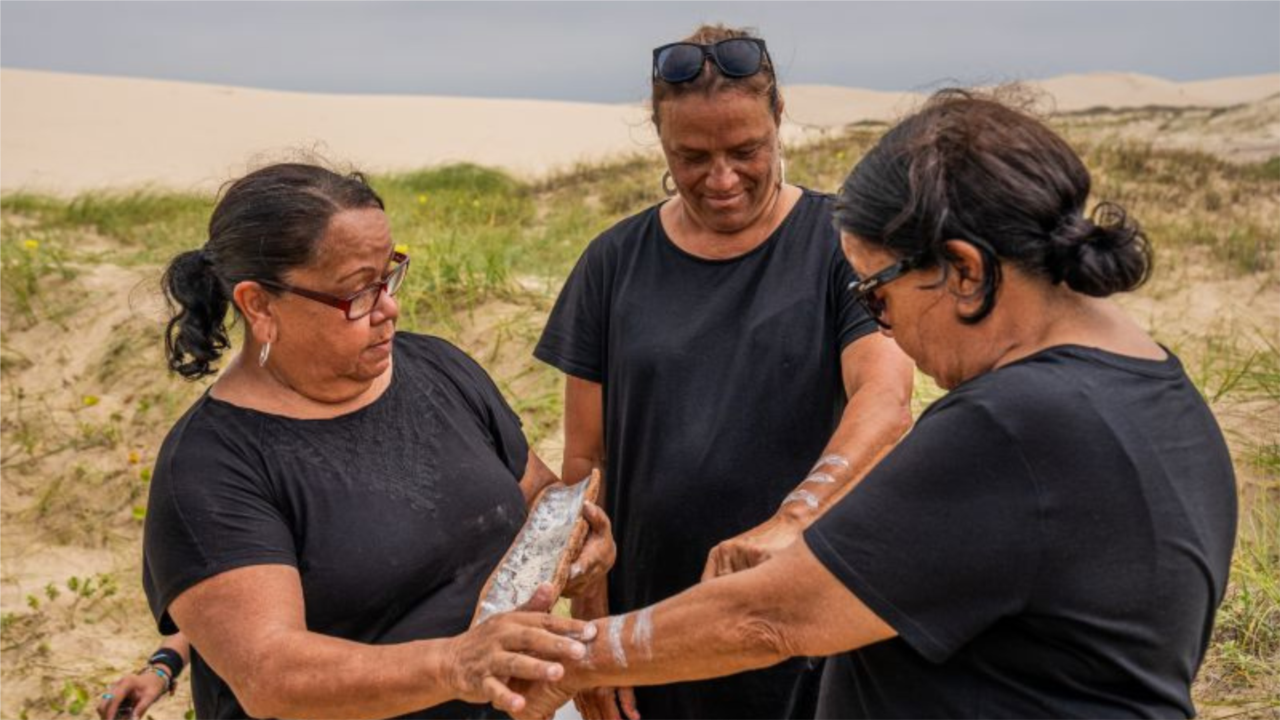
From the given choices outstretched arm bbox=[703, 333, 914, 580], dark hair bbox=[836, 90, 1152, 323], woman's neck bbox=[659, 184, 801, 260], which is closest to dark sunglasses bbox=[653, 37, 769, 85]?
woman's neck bbox=[659, 184, 801, 260]

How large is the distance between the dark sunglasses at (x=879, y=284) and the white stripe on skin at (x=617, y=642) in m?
0.60

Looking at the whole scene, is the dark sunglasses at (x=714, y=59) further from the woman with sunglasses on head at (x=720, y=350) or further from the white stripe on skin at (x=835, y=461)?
the white stripe on skin at (x=835, y=461)

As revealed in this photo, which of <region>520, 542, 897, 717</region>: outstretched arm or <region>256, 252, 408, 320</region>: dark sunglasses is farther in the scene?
<region>256, 252, 408, 320</region>: dark sunglasses

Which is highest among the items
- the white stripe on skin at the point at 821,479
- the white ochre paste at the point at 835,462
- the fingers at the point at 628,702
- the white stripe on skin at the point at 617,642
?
the white ochre paste at the point at 835,462

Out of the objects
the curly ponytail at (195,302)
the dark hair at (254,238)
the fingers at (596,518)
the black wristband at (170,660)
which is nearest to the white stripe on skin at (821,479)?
the fingers at (596,518)

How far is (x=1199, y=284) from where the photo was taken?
8.01m

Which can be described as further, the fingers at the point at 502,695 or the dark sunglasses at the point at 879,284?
the fingers at the point at 502,695

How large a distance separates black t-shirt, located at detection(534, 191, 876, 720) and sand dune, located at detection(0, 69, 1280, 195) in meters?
15.7

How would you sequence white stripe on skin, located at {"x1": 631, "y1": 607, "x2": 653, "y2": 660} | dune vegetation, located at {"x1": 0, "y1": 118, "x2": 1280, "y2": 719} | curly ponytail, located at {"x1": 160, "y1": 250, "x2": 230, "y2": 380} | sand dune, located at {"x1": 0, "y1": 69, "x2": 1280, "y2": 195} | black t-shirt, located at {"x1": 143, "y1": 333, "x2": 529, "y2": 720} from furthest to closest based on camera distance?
sand dune, located at {"x1": 0, "y1": 69, "x2": 1280, "y2": 195}, dune vegetation, located at {"x1": 0, "y1": 118, "x2": 1280, "y2": 719}, curly ponytail, located at {"x1": 160, "y1": 250, "x2": 230, "y2": 380}, black t-shirt, located at {"x1": 143, "y1": 333, "x2": 529, "y2": 720}, white stripe on skin, located at {"x1": 631, "y1": 607, "x2": 653, "y2": 660}

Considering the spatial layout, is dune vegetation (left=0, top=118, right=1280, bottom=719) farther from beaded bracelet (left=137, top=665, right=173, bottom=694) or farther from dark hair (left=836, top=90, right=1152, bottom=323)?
dark hair (left=836, top=90, right=1152, bottom=323)

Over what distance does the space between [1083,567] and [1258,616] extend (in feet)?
8.05

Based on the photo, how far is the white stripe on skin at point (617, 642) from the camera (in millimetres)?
1839

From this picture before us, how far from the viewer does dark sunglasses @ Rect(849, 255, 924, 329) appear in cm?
162

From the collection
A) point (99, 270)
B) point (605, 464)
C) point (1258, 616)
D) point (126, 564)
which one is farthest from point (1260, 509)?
point (99, 270)
